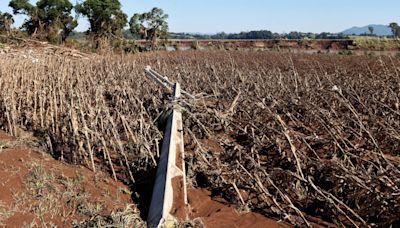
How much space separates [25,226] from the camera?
3.86 meters

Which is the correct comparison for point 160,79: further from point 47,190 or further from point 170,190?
point 170,190

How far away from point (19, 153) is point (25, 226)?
81.1 inches

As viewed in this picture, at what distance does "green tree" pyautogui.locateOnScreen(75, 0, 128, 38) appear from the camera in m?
28.5

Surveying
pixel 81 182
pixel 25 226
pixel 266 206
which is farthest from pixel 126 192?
pixel 266 206

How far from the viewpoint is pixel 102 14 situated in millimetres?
28500

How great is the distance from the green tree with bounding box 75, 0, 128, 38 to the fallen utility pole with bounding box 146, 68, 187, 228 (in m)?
24.2

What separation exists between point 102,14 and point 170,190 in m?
26.0

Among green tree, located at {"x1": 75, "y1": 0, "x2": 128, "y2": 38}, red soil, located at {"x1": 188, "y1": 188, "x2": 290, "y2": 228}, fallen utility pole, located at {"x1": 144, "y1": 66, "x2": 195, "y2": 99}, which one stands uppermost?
green tree, located at {"x1": 75, "y1": 0, "x2": 128, "y2": 38}

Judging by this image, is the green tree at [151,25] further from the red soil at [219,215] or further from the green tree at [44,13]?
the red soil at [219,215]

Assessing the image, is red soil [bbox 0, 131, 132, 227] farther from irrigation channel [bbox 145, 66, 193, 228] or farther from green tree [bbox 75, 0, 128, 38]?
green tree [bbox 75, 0, 128, 38]

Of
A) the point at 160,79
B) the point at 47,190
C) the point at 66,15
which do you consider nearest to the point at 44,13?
the point at 66,15

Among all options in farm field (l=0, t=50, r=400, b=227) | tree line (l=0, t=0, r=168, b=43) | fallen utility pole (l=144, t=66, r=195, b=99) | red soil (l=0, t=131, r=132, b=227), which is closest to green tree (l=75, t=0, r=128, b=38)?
tree line (l=0, t=0, r=168, b=43)

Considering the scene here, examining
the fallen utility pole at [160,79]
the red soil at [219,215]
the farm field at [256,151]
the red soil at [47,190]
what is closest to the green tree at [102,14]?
the fallen utility pole at [160,79]

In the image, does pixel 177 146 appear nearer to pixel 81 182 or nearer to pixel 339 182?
pixel 81 182
